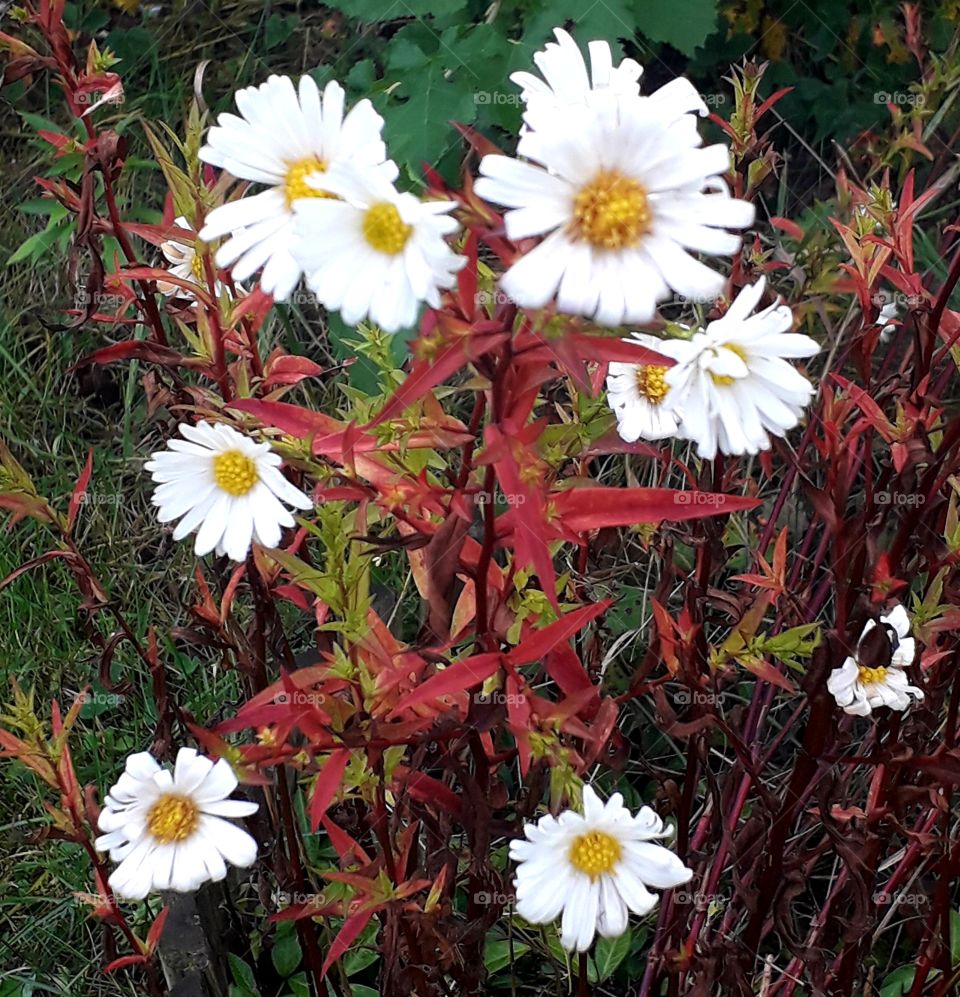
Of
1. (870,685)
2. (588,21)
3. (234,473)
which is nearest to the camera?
(234,473)

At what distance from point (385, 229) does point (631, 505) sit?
0.82 feet

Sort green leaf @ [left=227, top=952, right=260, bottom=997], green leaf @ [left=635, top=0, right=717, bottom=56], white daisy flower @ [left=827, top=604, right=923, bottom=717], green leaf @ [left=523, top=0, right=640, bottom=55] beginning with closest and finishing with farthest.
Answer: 1. white daisy flower @ [left=827, top=604, right=923, bottom=717]
2. green leaf @ [left=227, top=952, right=260, bottom=997]
3. green leaf @ [left=523, top=0, right=640, bottom=55]
4. green leaf @ [left=635, top=0, right=717, bottom=56]

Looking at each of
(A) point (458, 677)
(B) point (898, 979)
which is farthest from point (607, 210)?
(B) point (898, 979)

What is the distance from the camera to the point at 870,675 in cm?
84

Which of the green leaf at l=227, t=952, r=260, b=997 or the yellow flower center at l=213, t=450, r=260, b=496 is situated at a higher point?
the yellow flower center at l=213, t=450, r=260, b=496

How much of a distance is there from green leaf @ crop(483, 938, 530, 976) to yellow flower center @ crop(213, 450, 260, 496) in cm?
76

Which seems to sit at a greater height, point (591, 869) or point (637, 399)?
point (637, 399)

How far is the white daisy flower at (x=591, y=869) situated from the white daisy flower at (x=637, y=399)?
0.92 feet

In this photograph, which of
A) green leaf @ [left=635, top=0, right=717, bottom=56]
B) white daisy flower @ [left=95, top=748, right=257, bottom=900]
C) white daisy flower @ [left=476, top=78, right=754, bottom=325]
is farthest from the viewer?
green leaf @ [left=635, top=0, right=717, bottom=56]

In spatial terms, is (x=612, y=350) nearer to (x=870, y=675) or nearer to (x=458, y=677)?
(x=458, y=677)

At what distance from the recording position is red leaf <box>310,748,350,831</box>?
2.39ft

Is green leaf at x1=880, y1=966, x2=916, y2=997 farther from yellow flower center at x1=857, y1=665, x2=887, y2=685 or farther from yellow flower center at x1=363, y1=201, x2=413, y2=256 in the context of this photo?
yellow flower center at x1=363, y1=201, x2=413, y2=256

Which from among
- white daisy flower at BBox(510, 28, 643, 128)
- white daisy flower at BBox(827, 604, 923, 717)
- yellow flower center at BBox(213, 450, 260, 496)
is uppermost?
white daisy flower at BBox(510, 28, 643, 128)

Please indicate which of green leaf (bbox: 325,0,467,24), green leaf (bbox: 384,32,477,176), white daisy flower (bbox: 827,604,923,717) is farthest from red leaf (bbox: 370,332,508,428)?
green leaf (bbox: 325,0,467,24)
